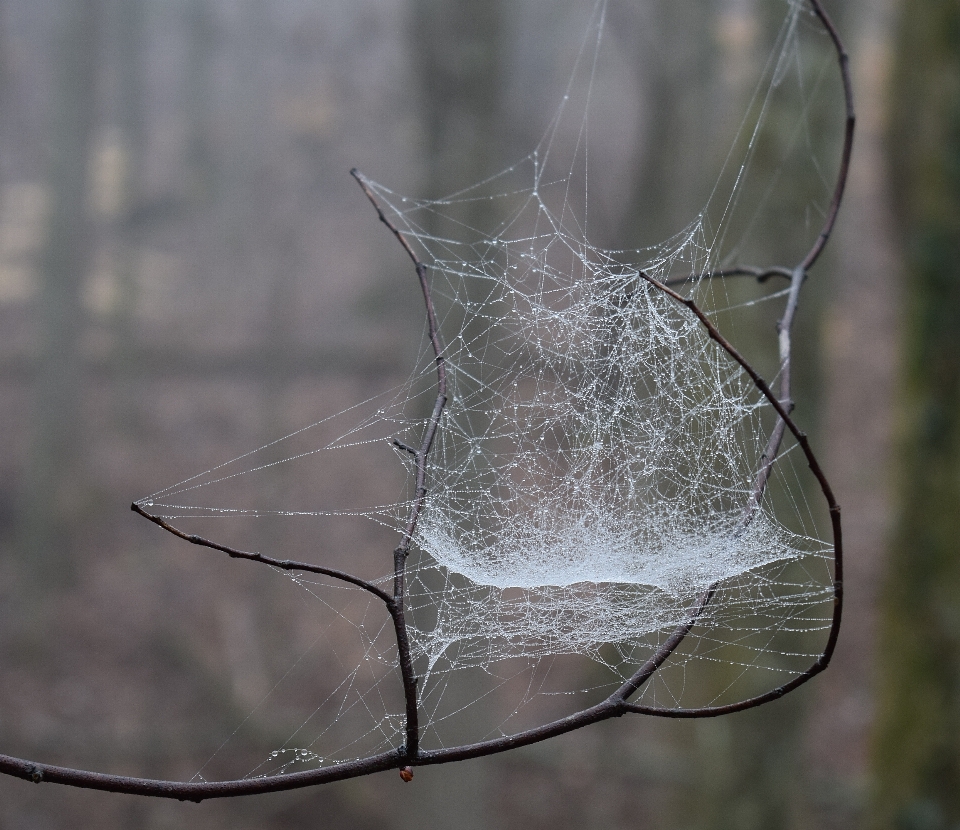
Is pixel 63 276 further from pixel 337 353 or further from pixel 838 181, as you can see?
pixel 838 181

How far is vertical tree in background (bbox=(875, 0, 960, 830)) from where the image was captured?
3.55 metres

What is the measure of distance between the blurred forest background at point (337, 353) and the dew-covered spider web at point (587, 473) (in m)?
0.47

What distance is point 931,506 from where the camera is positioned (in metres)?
3.69

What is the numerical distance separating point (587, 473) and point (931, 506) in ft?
7.97

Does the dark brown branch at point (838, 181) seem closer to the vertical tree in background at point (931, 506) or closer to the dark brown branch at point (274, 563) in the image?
the dark brown branch at point (274, 563)

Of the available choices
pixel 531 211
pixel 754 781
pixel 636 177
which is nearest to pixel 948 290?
pixel 754 781

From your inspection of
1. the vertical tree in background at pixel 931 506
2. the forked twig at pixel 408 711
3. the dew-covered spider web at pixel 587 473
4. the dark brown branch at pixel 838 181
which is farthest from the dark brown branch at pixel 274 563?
the vertical tree in background at pixel 931 506

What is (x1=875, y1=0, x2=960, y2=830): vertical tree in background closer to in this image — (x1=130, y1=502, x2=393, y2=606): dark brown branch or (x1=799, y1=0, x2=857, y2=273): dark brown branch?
(x1=799, y1=0, x2=857, y2=273): dark brown branch

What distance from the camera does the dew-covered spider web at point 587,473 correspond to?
200 centimetres

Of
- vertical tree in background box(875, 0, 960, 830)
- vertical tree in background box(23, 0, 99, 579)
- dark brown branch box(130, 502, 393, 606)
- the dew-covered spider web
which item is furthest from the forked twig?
vertical tree in background box(23, 0, 99, 579)

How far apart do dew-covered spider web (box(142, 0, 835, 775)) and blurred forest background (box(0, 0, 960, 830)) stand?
Answer: 474mm

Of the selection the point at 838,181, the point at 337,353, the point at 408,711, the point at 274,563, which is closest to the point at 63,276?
the point at 337,353

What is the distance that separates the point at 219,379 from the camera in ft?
50.8

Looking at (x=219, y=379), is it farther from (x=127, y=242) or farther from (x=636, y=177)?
(x=636, y=177)
